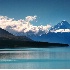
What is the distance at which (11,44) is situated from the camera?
58.9 ft

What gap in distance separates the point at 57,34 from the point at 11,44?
2399mm

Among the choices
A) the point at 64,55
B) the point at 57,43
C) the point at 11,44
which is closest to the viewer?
the point at 57,43

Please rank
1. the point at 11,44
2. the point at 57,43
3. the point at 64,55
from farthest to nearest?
the point at 64,55 → the point at 11,44 → the point at 57,43

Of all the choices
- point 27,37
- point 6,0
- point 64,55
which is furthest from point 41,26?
point 64,55

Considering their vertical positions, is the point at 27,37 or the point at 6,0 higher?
the point at 6,0

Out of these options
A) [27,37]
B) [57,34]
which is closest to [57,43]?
[57,34]

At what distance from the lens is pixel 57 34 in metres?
16.9

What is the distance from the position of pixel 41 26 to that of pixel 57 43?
46.0 inches

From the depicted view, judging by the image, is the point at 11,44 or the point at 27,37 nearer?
the point at 27,37

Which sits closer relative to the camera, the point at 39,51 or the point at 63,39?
the point at 63,39

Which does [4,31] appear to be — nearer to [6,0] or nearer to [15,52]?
[6,0]

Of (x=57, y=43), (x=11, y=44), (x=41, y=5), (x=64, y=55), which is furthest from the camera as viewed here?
(x=64, y=55)

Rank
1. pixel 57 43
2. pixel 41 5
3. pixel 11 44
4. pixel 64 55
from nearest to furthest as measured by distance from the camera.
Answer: pixel 41 5 < pixel 57 43 < pixel 11 44 < pixel 64 55

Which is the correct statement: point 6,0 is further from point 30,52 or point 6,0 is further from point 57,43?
point 30,52
